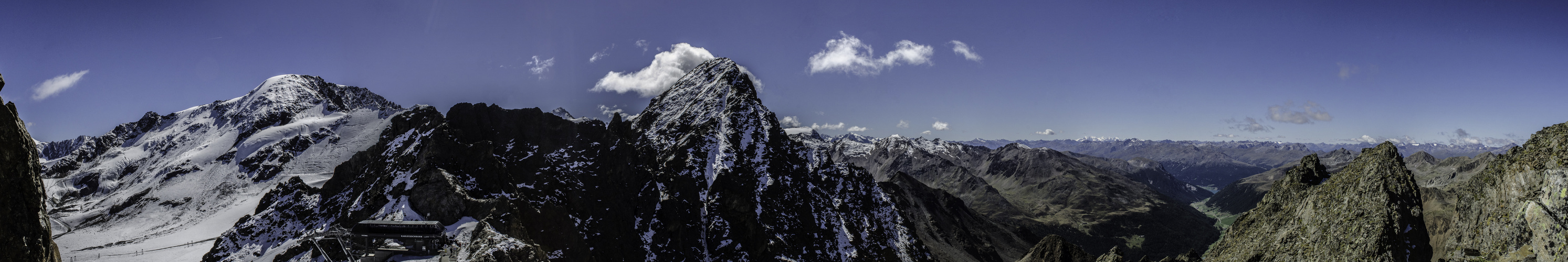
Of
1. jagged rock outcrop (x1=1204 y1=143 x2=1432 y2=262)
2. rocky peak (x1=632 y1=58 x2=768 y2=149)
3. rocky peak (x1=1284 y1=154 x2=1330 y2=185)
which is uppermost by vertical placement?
rocky peak (x1=632 y1=58 x2=768 y2=149)

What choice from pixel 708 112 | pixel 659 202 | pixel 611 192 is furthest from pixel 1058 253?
pixel 611 192

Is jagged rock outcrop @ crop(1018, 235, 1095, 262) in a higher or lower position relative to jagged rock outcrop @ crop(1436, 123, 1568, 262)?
lower

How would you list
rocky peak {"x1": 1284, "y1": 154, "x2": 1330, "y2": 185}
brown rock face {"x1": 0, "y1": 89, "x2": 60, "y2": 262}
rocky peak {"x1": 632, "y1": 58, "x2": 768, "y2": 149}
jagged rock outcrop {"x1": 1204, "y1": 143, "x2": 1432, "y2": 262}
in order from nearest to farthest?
brown rock face {"x1": 0, "y1": 89, "x2": 60, "y2": 262} < jagged rock outcrop {"x1": 1204, "y1": 143, "x2": 1432, "y2": 262} < rocky peak {"x1": 1284, "y1": 154, "x2": 1330, "y2": 185} < rocky peak {"x1": 632, "y1": 58, "x2": 768, "y2": 149}

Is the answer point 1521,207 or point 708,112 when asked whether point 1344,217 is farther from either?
point 708,112

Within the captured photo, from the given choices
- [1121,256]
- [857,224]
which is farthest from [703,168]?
[1121,256]

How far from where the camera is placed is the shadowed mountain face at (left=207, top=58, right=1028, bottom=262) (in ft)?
259

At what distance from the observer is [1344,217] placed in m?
49.9

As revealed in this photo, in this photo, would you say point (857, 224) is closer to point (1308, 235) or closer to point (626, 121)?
point (626, 121)

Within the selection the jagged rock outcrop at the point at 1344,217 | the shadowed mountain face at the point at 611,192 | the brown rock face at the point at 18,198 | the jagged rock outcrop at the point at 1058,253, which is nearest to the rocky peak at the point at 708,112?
the shadowed mountain face at the point at 611,192

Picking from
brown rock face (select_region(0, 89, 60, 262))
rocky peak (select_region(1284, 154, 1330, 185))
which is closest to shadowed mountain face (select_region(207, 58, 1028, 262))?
brown rock face (select_region(0, 89, 60, 262))

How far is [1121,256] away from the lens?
10350cm

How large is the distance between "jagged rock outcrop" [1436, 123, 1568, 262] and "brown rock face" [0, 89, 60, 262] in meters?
68.0

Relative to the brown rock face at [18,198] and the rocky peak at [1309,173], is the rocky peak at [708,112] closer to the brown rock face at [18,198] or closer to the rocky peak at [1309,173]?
the rocky peak at [1309,173]

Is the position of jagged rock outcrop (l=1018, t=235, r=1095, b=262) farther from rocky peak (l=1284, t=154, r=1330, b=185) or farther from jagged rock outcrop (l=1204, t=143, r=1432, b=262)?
rocky peak (l=1284, t=154, r=1330, b=185)
